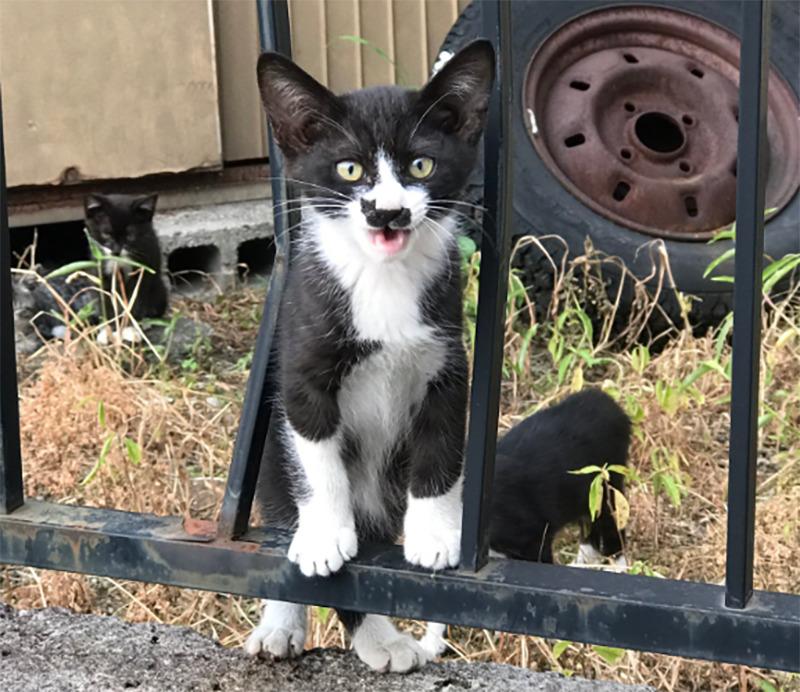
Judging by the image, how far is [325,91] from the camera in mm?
1662

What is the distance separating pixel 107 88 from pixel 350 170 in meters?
3.02

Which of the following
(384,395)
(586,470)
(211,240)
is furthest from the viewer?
→ (211,240)

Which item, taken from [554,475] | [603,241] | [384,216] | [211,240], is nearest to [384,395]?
[384,216]

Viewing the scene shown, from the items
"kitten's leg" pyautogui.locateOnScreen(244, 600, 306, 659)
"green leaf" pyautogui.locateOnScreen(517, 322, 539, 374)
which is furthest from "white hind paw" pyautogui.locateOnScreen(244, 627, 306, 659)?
"green leaf" pyautogui.locateOnScreen(517, 322, 539, 374)

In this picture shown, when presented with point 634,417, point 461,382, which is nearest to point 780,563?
point 634,417

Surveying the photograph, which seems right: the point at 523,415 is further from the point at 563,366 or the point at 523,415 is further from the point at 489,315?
the point at 489,315

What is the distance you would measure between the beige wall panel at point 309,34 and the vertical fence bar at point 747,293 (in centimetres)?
364

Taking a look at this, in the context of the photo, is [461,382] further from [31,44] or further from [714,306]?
[31,44]

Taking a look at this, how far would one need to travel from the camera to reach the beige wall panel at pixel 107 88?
14.1 ft

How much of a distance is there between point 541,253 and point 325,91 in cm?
202

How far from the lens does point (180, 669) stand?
173 cm

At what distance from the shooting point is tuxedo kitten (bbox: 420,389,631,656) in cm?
246

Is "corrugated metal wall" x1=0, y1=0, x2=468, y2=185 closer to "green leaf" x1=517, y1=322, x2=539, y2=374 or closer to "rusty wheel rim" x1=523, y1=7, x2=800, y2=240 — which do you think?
"rusty wheel rim" x1=523, y1=7, x2=800, y2=240

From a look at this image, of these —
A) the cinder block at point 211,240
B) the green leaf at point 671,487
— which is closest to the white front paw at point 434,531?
the green leaf at point 671,487
